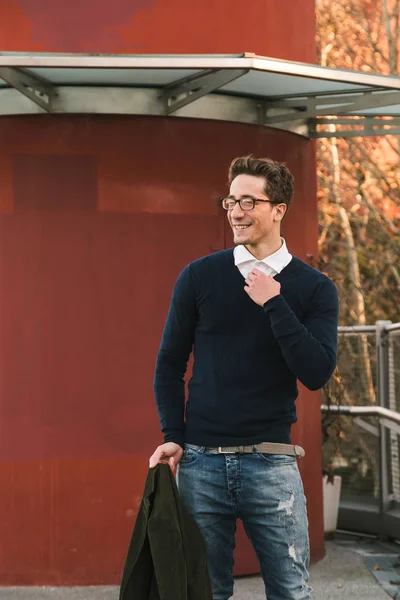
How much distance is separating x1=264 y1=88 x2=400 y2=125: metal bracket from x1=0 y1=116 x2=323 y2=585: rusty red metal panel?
725 millimetres

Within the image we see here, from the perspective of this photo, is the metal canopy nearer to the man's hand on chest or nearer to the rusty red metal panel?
the rusty red metal panel

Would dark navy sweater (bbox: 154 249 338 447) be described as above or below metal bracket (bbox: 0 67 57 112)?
below

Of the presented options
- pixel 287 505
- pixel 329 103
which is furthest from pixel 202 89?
pixel 287 505

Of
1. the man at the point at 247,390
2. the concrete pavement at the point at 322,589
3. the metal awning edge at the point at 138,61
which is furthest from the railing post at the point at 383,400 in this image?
the man at the point at 247,390

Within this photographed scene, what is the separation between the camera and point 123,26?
682 centimetres

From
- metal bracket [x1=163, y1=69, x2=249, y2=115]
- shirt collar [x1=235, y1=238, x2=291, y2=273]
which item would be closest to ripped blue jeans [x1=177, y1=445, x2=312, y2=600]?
shirt collar [x1=235, y1=238, x2=291, y2=273]

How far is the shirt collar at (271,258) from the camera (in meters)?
4.03

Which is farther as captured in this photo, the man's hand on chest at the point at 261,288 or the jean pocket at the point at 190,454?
the jean pocket at the point at 190,454

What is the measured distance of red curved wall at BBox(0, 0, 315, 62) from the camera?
6.80 m

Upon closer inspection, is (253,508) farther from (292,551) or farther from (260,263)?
(260,263)

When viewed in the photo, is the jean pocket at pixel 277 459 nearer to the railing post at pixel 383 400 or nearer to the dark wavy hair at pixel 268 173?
the dark wavy hair at pixel 268 173

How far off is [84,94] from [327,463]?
3.57 m

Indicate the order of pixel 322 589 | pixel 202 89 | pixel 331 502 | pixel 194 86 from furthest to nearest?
pixel 331 502
pixel 322 589
pixel 194 86
pixel 202 89

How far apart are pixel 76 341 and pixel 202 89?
1.75 m
